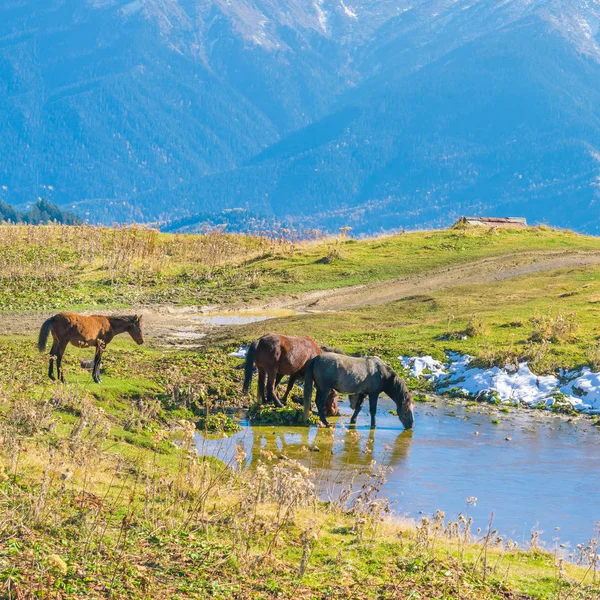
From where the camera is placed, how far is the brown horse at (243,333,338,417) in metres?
23.7

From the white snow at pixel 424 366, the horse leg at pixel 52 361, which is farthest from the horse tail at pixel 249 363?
the white snow at pixel 424 366

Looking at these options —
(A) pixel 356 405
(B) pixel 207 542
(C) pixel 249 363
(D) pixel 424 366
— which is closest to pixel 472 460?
(A) pixel 356 405

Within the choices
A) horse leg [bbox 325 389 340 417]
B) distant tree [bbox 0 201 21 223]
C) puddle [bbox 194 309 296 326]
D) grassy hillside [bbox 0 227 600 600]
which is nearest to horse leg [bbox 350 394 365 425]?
horse leg [bbox 325 389 340 417]

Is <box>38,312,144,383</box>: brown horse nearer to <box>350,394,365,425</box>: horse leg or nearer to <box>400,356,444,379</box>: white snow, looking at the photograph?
<box>350,394,365,425</box>: horse leg

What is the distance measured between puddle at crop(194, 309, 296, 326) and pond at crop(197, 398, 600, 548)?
15.3 metres

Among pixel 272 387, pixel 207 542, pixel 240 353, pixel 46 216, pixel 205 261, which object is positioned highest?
pixel 46 216

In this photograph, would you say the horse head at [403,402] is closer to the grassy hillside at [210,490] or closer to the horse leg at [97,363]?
the grassy hillside at [210,490]

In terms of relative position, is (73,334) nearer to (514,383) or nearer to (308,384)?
(308,384)

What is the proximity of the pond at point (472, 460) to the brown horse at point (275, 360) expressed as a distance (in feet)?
3.74

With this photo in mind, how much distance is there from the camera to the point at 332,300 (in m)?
46.4

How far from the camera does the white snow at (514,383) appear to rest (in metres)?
27.3

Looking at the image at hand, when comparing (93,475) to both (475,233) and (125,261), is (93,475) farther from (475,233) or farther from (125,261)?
(475,233)

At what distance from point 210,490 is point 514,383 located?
53.4 feet

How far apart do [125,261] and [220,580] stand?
4014 cm
